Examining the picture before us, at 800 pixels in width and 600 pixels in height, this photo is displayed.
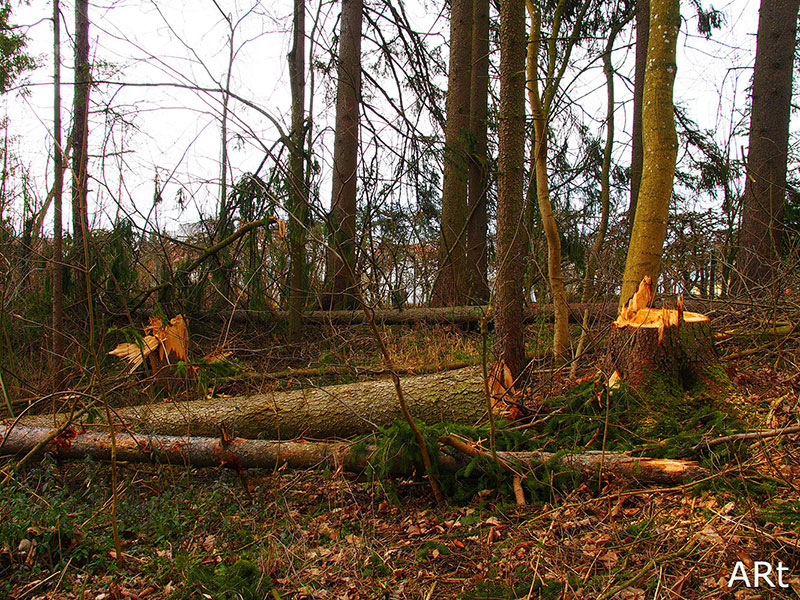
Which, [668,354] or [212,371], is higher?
[668,354]

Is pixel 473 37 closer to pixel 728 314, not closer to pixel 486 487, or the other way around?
pixel 728 314

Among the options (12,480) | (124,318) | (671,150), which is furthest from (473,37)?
(12,480)

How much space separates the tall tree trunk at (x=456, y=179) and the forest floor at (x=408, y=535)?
489 centimetres

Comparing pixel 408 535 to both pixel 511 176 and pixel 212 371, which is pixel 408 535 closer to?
pixel 511 176

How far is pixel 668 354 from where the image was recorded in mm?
3906

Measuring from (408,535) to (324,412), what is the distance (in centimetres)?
157

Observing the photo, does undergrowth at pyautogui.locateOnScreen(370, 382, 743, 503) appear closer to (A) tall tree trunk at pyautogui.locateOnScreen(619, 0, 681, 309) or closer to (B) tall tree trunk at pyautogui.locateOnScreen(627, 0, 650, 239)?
(A) tall tree trunk at pyautogui.locateOnScreen(619, 0, 681, 309)

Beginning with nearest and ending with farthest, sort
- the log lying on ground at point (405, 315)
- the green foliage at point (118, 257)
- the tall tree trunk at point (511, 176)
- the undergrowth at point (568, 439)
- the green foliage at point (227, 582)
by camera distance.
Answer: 1. the green foliage at point (227, 582)
2. the undergrowth at point (568, 439)
3. the tall tree trunk at point (511, 176)
4. the green foliage at point (118, 257)
5. the log lying on ground at point (405, 315)

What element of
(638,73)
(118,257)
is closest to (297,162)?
(118,257)

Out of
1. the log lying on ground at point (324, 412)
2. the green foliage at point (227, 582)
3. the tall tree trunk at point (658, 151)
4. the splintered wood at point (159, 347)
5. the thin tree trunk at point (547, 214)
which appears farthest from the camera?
the splintered wood at point (159, 347)

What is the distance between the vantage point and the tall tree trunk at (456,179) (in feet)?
28.2

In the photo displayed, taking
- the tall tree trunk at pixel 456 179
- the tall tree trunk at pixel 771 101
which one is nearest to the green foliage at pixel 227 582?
the tall tree trunk at pixel 456 179

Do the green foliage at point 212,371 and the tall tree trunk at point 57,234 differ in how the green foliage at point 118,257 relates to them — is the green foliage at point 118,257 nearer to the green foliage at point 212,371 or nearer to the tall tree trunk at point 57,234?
the tall tree trunk at point 57,234

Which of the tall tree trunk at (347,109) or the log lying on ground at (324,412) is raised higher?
the tall tree trunk at (347,109)
